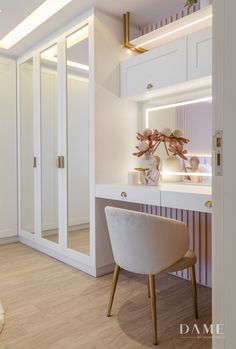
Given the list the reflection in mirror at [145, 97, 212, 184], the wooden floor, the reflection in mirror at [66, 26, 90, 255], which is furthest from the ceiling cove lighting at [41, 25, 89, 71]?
the wooden floor

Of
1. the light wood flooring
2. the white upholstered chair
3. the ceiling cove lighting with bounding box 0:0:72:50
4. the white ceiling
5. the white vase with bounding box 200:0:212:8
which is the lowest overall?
the light wood flooring

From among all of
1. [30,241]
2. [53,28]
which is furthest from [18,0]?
[30,241]

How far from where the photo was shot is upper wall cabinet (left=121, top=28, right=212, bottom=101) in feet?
6.43

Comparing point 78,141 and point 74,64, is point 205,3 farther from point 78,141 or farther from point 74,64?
point 78,141

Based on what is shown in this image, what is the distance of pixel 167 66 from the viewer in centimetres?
221

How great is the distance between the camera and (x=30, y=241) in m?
3.41

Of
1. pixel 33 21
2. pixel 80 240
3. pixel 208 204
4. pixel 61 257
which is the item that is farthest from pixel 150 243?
pixel 33 21

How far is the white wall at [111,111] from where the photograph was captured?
8.10 ft

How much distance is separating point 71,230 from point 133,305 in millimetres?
1015

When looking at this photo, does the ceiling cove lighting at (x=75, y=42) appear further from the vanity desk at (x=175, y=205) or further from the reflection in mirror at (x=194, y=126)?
the vanity desk at (x=175, y=205)

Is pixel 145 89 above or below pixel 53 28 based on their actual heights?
below
